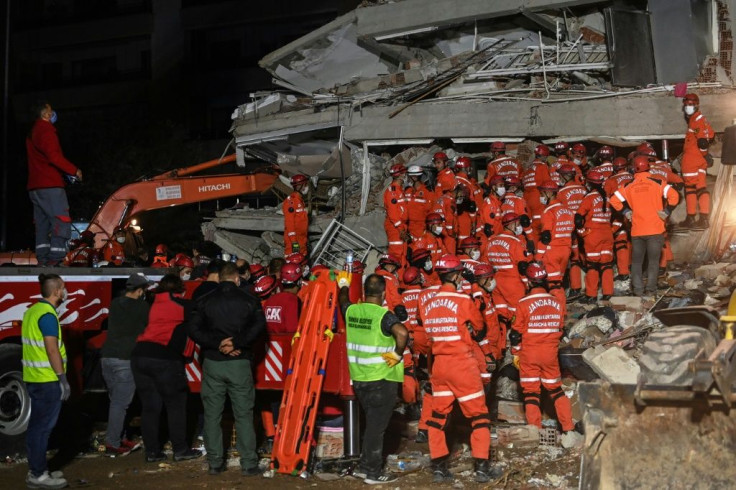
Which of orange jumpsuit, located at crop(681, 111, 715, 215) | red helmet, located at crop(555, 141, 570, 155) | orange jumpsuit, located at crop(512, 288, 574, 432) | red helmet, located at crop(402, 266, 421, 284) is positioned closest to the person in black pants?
red helmet, located at crop(402, 266, 421, 284)

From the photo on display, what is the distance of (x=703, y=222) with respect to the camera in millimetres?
15219

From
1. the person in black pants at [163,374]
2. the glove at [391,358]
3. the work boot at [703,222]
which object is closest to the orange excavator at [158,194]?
the person in black pants at [163,374]

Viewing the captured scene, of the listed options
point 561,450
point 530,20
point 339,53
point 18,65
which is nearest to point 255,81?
point 18,65

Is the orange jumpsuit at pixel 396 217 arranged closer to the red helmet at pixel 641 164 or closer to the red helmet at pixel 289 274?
the red helmet at pixel 641 164

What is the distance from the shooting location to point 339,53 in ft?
72.4

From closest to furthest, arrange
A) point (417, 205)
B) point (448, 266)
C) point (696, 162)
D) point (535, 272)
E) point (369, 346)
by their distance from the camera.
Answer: point (369, 346)
point (448, 266)
point (535, 272)
point (696, 162)
point (417, 205)

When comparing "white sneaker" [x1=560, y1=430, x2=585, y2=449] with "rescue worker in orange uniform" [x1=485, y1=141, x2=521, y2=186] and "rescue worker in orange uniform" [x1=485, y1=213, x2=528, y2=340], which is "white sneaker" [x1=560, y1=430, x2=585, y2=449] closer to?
"rescue worker in orange uniform" [x1=485, y1=213, x2=528, y2=340]

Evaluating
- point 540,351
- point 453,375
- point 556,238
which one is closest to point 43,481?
point 453,375

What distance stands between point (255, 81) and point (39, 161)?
28577 mm

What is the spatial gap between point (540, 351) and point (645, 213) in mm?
3861

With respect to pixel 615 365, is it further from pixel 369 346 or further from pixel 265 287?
pixel 265 287

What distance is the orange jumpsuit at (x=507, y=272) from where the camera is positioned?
43.8 ft

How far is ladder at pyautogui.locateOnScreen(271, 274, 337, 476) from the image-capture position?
978 centimetres

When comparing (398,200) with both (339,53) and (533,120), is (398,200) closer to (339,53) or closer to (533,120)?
Answer: (533,120)
